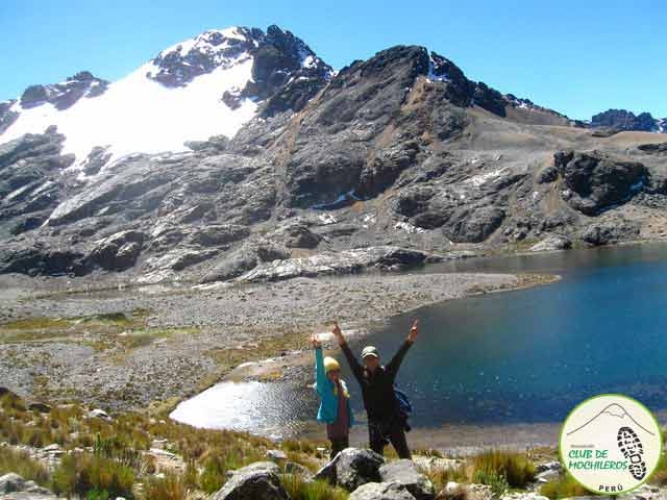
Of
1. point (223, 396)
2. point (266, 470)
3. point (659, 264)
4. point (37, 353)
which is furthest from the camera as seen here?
point (659, 264)

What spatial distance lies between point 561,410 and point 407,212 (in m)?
161

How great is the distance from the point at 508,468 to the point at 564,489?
2588 millimetres

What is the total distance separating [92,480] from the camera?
10.6 metres

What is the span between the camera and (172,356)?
50250mm

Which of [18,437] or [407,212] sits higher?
[407,212]

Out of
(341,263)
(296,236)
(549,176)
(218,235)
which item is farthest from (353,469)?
(549,176)

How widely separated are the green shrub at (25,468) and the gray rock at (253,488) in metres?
4.37

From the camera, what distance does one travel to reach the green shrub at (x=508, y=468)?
40.2 feet

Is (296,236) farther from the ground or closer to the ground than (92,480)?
farther from the ground

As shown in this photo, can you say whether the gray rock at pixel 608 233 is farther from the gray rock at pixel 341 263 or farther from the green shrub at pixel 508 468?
the green shrub at pixel 508 468

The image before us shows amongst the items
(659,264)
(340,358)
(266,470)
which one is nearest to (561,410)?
(340,358)

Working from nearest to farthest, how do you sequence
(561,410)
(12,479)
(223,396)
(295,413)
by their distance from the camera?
1. (12,479)
2. (561,410)
3. (295,413)
4. (223,396)

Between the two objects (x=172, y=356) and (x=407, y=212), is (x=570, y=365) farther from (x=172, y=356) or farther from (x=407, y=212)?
(x=407, y=212)

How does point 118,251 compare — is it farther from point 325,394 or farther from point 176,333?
point 325,394
